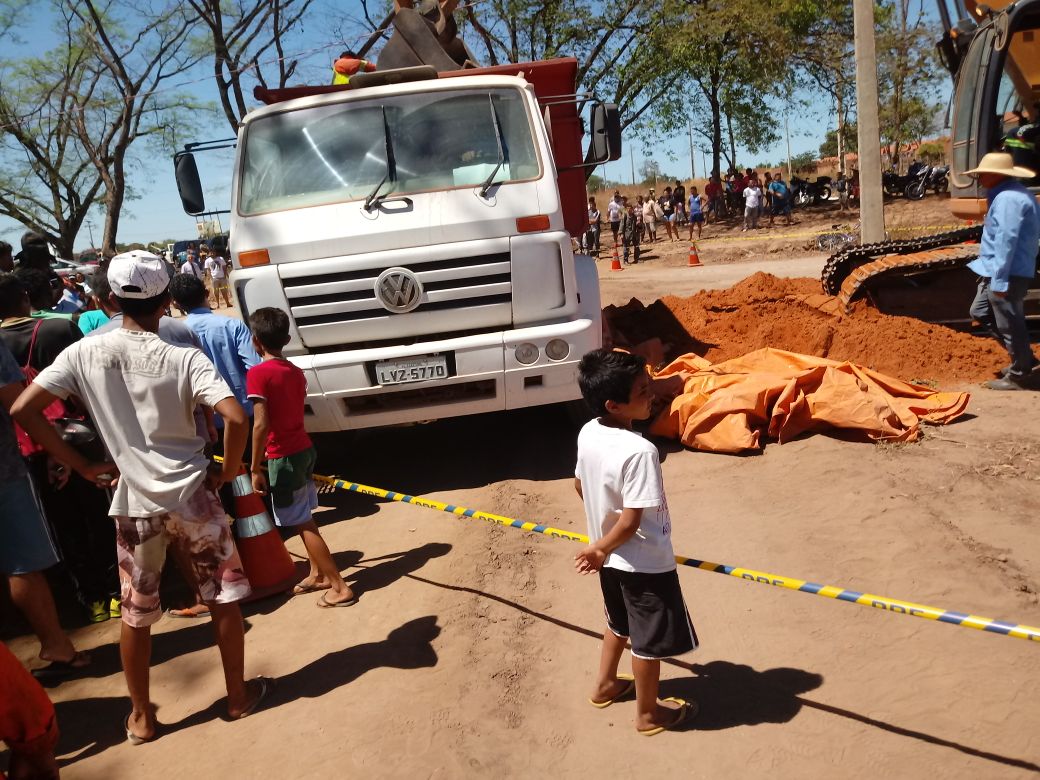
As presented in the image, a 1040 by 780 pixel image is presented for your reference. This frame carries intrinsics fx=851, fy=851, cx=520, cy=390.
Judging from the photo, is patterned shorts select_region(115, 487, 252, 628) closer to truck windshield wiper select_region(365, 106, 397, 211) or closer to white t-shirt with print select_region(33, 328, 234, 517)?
white t-shirt with print select_region(33, 328, 234, 517)

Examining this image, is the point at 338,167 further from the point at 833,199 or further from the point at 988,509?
the point at 833,199

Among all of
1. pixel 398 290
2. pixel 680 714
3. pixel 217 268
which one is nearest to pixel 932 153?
pixel 217 268

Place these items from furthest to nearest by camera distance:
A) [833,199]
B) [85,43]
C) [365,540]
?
[833,199] < [85,43] < [365,540]

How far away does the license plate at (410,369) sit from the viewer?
18.8 feet

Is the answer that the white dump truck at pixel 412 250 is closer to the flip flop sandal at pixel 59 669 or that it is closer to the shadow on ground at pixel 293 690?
the shadow on ground at pixel 293 690

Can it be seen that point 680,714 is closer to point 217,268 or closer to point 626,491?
point 626,491

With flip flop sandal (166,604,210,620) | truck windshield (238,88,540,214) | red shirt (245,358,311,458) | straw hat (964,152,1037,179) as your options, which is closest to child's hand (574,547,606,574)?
red shirt (245,358,311,458)

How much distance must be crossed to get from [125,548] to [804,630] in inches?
114

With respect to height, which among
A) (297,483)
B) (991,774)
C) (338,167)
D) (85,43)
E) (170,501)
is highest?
(85,43)

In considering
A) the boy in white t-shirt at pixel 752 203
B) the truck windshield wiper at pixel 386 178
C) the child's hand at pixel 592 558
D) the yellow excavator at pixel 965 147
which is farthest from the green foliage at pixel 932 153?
the child's hand at pixel 592 558

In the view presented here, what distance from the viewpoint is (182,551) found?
3.41m

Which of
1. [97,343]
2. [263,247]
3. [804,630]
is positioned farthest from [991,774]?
[263,247]

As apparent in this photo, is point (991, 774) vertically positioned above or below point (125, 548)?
below

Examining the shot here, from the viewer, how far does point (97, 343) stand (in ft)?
10.4
